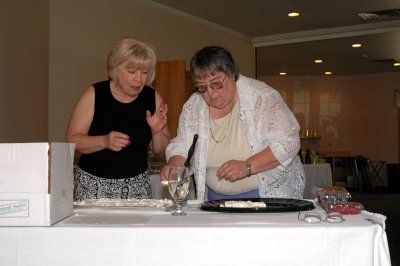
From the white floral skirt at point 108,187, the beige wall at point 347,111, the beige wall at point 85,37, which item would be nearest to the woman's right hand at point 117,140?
the white floral skirt at point 108,187

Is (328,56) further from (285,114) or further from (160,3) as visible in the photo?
(285,114)

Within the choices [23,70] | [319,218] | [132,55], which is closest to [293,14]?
[23,70]

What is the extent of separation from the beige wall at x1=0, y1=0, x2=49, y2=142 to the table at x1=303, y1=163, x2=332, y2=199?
251 cm

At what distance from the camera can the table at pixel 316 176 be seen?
5137 mm

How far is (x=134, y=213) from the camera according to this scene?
4.89 ft

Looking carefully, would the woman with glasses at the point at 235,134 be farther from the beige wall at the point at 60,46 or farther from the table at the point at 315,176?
the table at the point at 315,176

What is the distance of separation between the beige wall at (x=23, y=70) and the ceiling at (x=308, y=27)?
6.33ft

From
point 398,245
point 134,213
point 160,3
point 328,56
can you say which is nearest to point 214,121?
point 134,213

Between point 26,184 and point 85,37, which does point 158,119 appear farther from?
point 85,37

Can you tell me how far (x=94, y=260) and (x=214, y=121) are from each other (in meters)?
0.92

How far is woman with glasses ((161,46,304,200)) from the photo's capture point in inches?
72.1

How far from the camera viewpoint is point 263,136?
6.21 feet

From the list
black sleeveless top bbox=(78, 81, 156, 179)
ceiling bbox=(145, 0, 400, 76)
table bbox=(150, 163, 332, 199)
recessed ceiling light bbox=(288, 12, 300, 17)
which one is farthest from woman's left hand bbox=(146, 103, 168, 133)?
recessed ceiling light bbox=(288, 12, 300, 17)

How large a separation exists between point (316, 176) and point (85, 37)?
8.63ft
